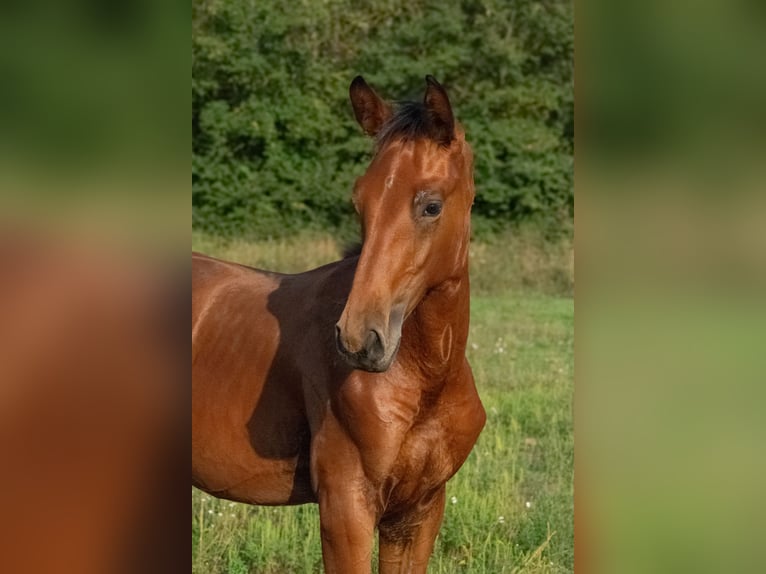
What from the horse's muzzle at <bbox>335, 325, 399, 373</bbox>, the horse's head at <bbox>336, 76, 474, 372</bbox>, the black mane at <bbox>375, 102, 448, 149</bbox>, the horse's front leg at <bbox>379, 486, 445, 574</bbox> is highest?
the black mane at <bbox>375, 102, 448, 149</bbox>

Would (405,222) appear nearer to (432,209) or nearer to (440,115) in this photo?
(432,209)

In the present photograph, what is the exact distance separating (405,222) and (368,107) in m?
0.54

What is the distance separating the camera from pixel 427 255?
262 cm

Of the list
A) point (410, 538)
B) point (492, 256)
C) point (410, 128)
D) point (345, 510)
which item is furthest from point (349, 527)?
point (492, 256)

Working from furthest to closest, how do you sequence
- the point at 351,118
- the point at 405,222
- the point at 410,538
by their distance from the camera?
1. the point at 351,118
2. the point at 410,538
3. the point at 405,222

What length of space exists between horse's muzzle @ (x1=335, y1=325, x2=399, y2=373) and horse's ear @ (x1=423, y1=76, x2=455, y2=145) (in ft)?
2.01

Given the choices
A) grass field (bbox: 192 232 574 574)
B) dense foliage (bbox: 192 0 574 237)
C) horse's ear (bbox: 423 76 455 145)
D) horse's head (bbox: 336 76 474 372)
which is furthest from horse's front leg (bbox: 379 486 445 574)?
dense foliage (bbox: 192 0 574 237)

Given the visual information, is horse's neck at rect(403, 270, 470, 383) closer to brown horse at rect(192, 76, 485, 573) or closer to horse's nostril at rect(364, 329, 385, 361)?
brown horse at rect(192, 76, 485, 573)

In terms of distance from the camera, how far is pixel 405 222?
8.40 ft

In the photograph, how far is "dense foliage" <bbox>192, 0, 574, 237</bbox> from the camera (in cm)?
1474
